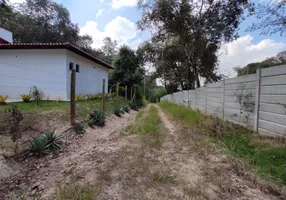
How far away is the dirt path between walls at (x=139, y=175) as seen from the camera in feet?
6.29

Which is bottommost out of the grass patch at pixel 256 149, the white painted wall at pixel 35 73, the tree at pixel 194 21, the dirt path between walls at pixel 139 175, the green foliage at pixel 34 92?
the dirt path between walls at pixel 139 175

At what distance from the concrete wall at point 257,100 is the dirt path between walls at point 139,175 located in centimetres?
123

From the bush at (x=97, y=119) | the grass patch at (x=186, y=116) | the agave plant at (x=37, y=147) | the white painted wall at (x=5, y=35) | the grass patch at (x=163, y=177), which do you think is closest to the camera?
the grass patch at (x=163, y=177)

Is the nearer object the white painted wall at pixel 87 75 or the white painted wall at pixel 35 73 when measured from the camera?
the white painted wall at pixel 35 73

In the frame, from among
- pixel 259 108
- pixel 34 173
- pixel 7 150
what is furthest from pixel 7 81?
pixel 259 108

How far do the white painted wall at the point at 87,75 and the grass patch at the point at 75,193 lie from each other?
8212mm

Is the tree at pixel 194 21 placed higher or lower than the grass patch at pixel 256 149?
higher

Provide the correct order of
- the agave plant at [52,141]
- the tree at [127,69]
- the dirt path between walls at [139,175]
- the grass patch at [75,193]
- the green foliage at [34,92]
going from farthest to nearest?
the tree at [127,69] < the green foliage at [34,92] < the agave plant at [52,141] < the dirt path between walls at [139,175] < the grass patch at [75,193]

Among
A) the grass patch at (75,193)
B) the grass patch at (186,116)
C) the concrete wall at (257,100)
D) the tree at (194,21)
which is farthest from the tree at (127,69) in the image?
the grass patch at (75,193)

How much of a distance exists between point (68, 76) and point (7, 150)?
703 cm

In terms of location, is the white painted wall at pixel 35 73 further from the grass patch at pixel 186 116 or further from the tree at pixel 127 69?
the tree at pixel 127 69

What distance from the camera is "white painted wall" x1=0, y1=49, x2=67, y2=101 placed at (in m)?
9.23

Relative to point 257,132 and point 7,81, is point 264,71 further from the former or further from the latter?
point 7,81

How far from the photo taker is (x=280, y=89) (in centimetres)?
306
